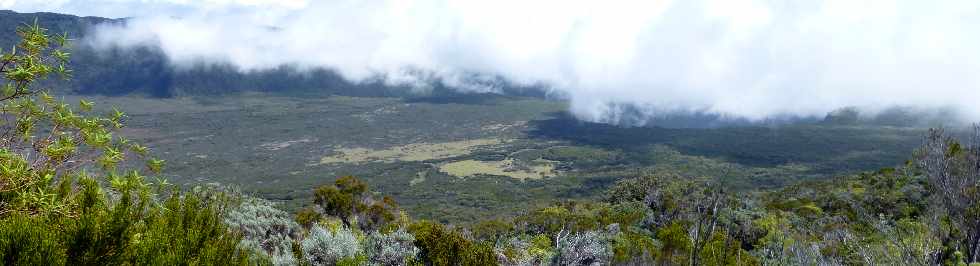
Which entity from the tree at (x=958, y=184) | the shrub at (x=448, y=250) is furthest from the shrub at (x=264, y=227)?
the tree at (x=958, y=184)

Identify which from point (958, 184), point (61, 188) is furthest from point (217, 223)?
point (958, 184)

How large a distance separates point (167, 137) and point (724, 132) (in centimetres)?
15475

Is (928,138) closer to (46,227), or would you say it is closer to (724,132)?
(46,227)

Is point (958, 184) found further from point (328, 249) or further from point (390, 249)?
point (328, 249)

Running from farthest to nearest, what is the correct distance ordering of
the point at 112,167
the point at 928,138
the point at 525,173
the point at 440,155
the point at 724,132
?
the point at 724,132 < the point at 440,155 < the point at 525,173 < the point at 928,138 < the point at 112,167

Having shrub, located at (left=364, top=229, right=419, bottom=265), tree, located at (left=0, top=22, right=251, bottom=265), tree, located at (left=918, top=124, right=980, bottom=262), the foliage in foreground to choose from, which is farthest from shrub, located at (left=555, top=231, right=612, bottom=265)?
tree, located at (left=0, top=22, right=251, bottom=265)

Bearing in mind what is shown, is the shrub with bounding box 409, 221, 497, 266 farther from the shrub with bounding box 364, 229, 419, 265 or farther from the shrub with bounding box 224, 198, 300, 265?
the shrub with bounding box 224, 198, 300, 265

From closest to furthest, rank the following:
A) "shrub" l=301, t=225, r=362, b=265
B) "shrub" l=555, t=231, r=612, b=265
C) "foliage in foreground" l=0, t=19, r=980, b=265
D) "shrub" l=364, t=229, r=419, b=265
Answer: "foliage in foreground" l=0, t=19, r=980, b=265 → "shrub" l=301, t=225, r=362, b=265 → "shrub" l=364, t=229, r=419, b=265 → "shrub" l=555, t=231, r=612, b=265

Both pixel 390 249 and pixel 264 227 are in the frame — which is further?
pixel 264 227

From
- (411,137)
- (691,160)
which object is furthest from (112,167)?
(411,137)

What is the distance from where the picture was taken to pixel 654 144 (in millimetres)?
154750

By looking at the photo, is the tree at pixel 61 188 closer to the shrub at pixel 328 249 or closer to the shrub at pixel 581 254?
the shrub at pixel 328 249

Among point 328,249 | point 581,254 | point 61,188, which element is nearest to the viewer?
point 61,188

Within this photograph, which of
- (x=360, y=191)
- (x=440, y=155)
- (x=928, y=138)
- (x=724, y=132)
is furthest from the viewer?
(x=724, y=132)
